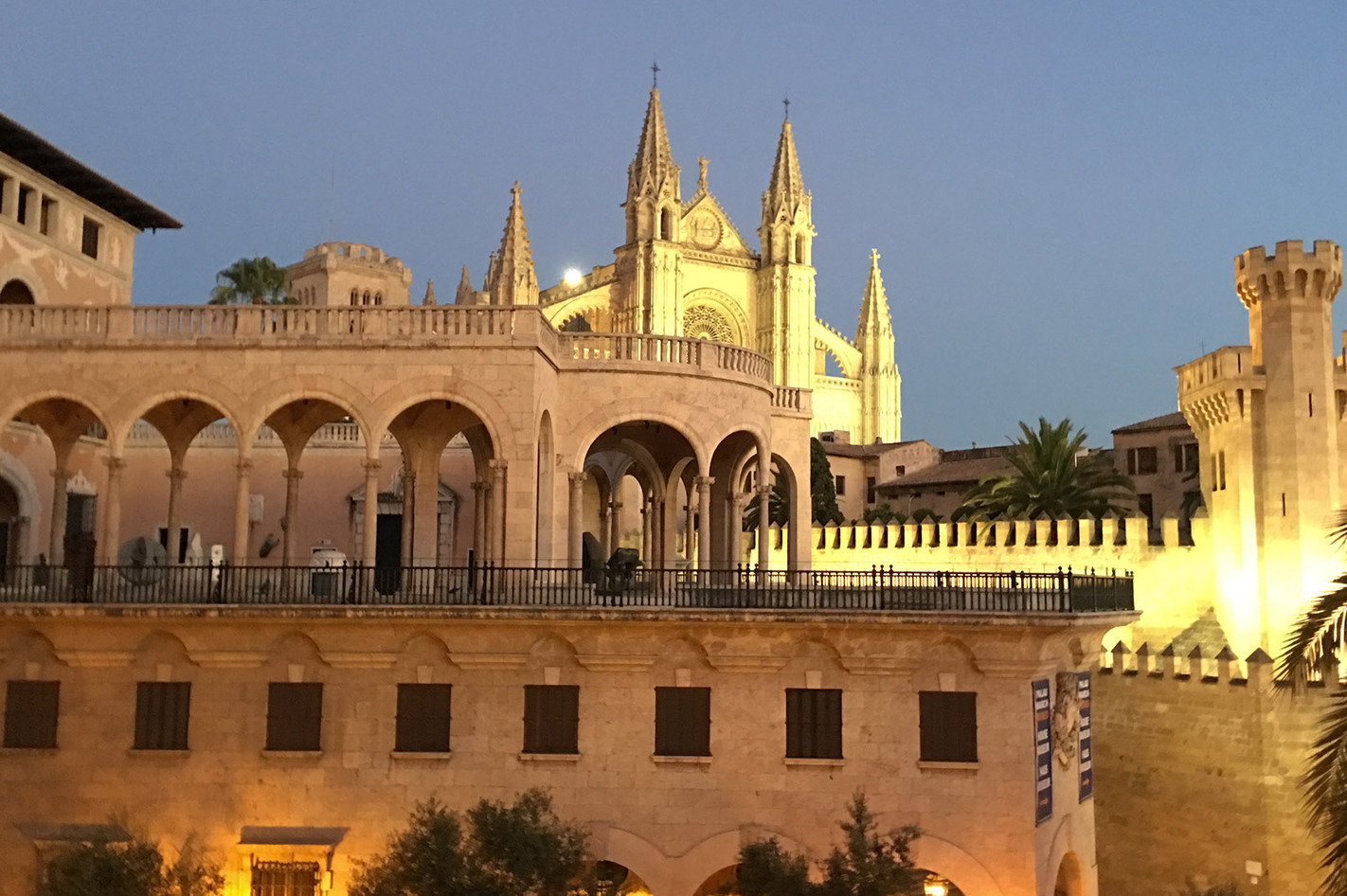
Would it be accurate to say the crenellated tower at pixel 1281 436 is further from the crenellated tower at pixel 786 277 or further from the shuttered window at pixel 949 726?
the crenellated tower at pixel 786 277

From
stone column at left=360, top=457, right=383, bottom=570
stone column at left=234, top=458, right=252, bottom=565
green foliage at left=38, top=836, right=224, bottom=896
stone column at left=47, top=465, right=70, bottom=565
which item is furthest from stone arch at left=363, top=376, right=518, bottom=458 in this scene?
green foliage at left=38, top=836, right=224, bottom=896

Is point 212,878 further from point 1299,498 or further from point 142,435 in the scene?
point 1299,498

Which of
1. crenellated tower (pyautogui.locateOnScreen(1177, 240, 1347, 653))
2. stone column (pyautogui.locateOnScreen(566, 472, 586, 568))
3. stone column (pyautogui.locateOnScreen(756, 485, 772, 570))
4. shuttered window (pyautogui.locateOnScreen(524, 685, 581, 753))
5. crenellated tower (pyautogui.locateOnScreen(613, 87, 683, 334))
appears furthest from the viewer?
crenellated tower (pyautogui.locateOnScreen(613, 87, 683, 334))

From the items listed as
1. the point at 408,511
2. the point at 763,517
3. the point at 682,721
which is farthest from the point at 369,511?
the point at 763,517

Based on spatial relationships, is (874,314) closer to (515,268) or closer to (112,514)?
(515,268)

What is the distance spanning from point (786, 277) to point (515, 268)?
745 inches

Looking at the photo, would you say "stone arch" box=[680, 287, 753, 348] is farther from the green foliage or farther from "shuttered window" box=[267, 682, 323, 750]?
the green foliage

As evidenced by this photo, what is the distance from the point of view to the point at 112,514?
79.7 ft

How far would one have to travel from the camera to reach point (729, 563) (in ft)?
101

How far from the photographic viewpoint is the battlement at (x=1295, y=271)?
3441cm

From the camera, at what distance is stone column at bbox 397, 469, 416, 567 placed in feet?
85.8

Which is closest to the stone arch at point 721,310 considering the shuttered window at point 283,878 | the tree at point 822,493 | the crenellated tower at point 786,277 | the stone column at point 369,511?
the crenellated tower at point 786,277

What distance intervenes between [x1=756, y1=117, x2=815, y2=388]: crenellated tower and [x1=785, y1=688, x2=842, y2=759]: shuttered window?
57.8m

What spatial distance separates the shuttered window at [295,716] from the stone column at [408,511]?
387 centimetres
